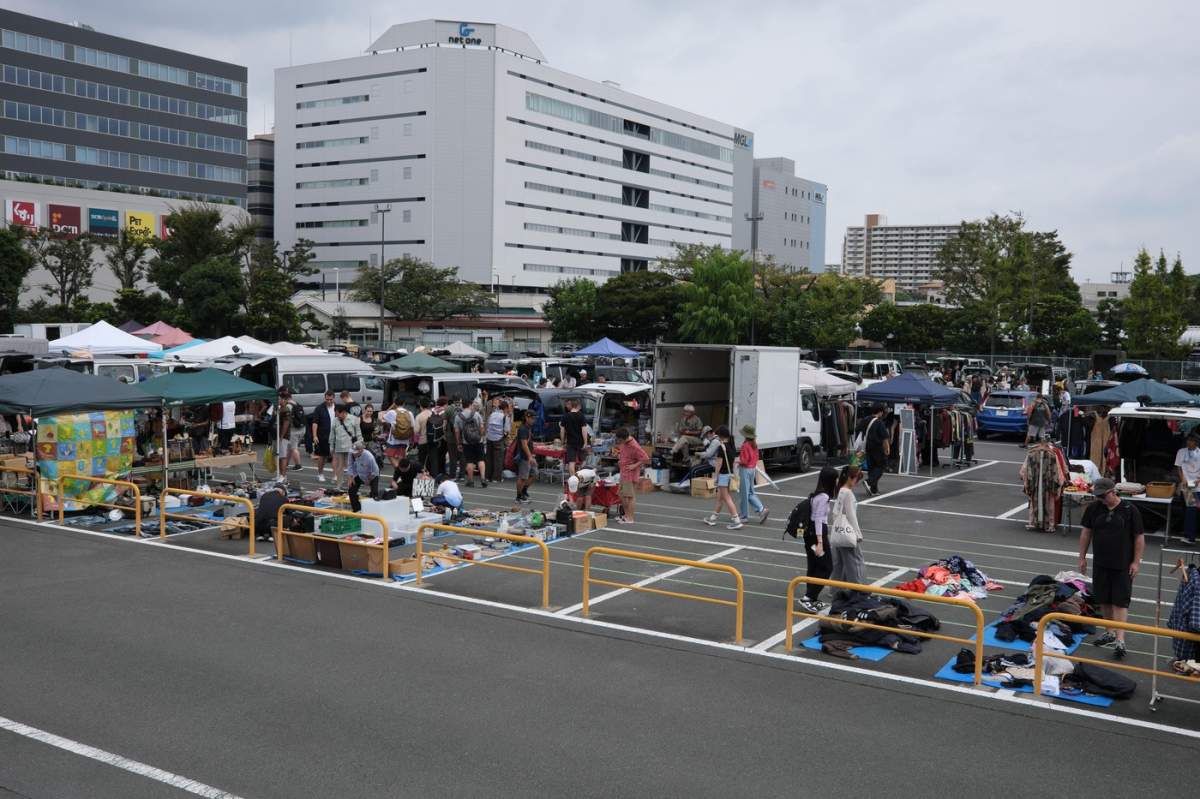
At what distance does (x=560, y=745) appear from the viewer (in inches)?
278

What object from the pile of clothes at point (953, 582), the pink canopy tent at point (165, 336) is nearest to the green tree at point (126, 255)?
the pink canopy tent at point (165, 336)

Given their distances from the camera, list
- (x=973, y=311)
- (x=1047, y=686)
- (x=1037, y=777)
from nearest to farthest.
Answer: (x=1037, y=777) < (x=1047, y=686) < (x=973, y=311)

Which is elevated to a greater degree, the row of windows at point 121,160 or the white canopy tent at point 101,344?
the row of windows at point 121,160

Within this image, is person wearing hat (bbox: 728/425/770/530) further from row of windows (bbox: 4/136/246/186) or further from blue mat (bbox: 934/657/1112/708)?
row of windows (bbox: 4/136/246/186)

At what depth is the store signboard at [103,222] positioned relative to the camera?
78625mm

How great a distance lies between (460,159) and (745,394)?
279 ft

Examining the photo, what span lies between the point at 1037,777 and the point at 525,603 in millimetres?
5870

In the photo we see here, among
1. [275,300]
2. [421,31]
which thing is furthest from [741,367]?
[421,31]

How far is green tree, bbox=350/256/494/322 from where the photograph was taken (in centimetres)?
7831

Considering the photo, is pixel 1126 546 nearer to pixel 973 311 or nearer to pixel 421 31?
pixel 973 311

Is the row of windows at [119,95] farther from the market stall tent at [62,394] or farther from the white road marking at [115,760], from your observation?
the white road marking at [115,760]

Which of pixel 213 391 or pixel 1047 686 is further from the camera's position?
pixel 213 391

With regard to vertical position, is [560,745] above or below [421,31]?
below

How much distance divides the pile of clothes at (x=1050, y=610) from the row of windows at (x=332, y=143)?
102 meters
